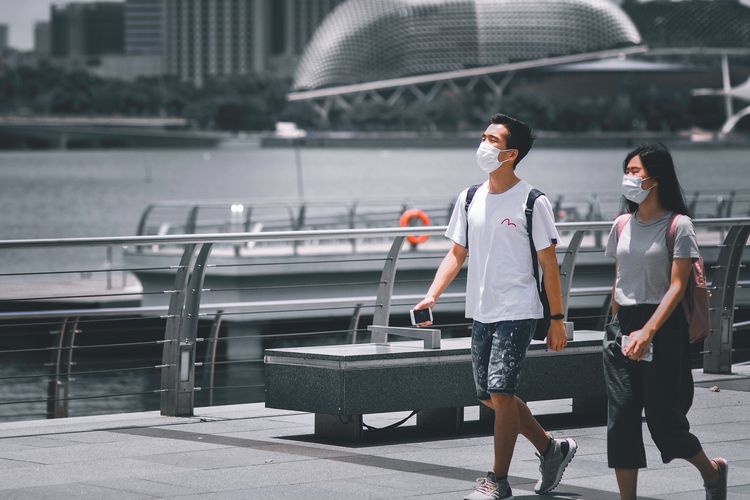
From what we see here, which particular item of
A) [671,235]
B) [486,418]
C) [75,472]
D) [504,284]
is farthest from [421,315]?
[486,418]

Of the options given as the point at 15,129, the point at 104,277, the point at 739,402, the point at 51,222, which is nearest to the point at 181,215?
the point at 51,222

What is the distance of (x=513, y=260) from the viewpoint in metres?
6.52

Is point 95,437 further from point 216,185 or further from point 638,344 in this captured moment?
point 216,185

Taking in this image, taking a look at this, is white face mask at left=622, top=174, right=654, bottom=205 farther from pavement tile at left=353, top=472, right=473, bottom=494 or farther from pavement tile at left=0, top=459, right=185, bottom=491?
pavement tile at left=0, top=459, right=185, bottom=491

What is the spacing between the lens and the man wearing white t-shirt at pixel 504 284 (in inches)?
257

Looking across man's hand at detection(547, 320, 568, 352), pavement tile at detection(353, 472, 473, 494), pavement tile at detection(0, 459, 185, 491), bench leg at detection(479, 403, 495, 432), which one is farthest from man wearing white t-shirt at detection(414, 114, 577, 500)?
bench leg at detection(479, 403, 495, 432)

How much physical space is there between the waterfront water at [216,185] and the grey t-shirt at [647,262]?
15.9m

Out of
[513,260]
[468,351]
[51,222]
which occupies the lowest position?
[51,222]

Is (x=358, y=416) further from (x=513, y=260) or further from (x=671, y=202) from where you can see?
(x=671, y=202)

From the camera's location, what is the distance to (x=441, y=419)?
8539 mm

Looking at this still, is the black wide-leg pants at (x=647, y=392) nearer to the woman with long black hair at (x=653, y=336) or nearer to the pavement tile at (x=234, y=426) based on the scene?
the woman with long black hair at (x=653, y=336)

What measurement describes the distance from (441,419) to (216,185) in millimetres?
113872

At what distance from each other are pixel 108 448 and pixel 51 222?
2784 inches

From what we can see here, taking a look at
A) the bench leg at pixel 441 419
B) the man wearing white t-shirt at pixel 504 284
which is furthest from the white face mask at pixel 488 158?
the bench leg at pixel 441 419
